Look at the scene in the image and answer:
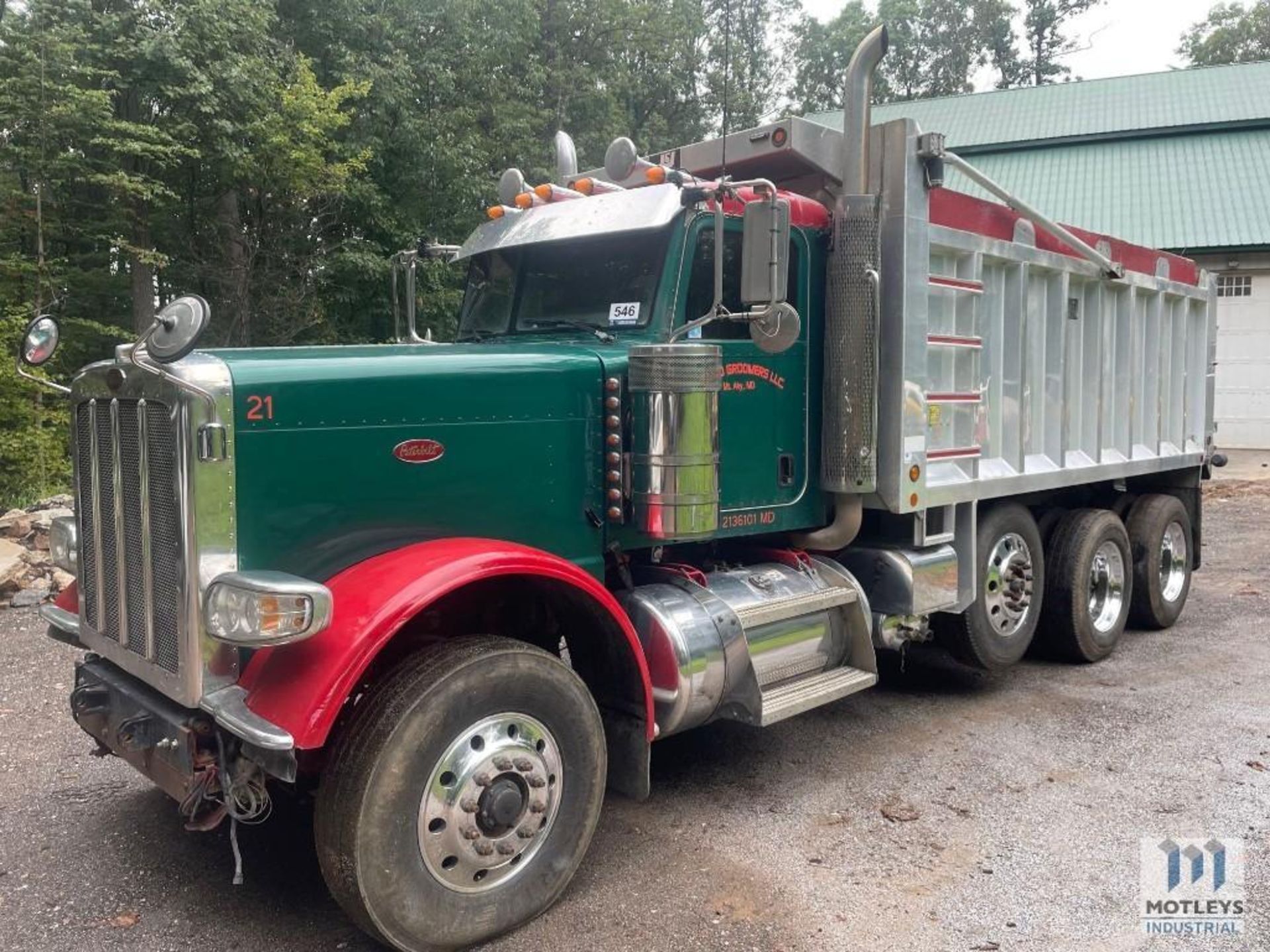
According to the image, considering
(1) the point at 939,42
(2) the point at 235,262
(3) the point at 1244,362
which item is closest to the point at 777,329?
(2) the point at 235,262

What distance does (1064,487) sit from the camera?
7059mm

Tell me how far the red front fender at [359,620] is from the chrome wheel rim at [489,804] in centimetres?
45

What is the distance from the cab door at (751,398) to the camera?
4492 mm

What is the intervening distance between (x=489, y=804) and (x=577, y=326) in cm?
219

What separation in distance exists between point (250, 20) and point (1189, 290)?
12.5 meters

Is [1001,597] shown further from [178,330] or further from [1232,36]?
[1232,36]

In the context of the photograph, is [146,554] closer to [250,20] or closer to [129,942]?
[129,942]

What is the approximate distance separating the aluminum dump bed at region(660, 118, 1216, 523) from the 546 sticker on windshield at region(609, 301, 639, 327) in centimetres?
115

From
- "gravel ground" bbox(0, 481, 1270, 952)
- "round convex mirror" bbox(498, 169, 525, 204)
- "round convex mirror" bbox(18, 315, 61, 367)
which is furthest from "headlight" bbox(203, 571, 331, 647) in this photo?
"round convex mirror" bbox(498, 169, 525, 204)

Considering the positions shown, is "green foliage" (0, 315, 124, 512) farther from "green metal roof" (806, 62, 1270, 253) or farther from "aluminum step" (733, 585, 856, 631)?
"green metal roof" (806, 62, 1270, 253)

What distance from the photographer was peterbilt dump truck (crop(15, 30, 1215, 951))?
3131 millimetres

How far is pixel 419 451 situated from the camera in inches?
142

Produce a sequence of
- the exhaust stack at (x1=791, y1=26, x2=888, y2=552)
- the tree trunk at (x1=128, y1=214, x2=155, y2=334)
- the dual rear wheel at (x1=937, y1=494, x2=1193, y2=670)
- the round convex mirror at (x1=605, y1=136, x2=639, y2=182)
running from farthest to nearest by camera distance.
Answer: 1. the tree trunk at (x1=128, y1=214, x2=155, y2=334)
2. the dual rear wheel at (x1=937, y1=494, x2=1193, y2=670)
3. the exhaust stack at (x1=791, y1=26, x2=888, y2=552)
4. the round convex mirror at (x1=605, y1=136, x2=639, y2=182)

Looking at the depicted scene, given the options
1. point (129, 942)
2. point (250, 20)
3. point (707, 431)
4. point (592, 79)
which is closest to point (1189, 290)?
point (707, 431)
